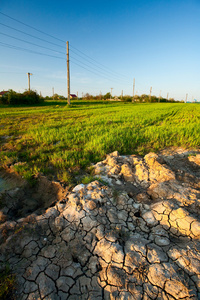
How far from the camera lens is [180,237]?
5.06 ft

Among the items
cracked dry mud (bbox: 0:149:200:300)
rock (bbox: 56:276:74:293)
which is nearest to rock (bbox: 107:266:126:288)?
cracked dry mud (bbox: 0:149:200:300)

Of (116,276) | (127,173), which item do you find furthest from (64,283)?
(127,173)

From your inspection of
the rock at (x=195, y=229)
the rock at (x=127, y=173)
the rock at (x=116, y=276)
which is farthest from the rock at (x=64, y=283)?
the rock at (x=127, y=173)

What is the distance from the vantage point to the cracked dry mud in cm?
117

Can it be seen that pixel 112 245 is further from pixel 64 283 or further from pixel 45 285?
pixel 45 285

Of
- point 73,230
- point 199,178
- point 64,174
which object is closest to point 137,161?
point 199,178

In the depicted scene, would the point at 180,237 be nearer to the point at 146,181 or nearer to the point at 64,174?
the point at 146,181

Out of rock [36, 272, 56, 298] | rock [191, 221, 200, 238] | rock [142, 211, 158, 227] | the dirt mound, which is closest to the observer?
rock [36, 272, 56, 298]

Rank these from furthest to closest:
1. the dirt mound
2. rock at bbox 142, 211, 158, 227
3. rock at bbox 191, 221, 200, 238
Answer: the dirt mound, rock at bbox 142, 211, 158, 227, rock at bbox 191, 221, 200, 238

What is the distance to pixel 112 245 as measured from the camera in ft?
4.75

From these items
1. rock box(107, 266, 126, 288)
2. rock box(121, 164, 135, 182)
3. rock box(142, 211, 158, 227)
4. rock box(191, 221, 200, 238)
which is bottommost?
rock box(107, 266, 126, 288)

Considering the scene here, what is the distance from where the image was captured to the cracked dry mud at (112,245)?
1.17 m

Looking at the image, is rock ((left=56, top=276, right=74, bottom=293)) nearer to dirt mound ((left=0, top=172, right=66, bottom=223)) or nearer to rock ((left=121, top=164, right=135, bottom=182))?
dirt mound ((left=0, top=172, right=66, bottom=223))

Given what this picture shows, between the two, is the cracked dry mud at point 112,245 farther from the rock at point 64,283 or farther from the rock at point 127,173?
the rock at point 127,173
